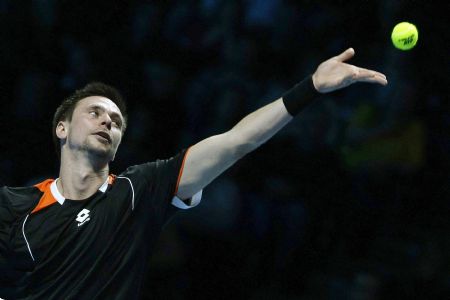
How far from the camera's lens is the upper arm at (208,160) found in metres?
2.57

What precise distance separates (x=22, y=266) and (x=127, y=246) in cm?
46

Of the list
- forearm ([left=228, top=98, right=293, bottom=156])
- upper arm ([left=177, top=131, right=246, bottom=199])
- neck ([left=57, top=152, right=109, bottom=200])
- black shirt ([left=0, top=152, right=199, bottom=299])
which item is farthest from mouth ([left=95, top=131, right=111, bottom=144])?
forearm ([left=228, top=98, right=293, bottom=156])

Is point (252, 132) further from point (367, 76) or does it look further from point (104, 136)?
point (104, 136)

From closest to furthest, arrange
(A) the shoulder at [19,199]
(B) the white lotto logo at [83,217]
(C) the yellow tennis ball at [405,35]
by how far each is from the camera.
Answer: (B) the white lotto logo at [83,217], (A) the shoulder at [19,199], (C) the yellow tennis ball at [405,35]

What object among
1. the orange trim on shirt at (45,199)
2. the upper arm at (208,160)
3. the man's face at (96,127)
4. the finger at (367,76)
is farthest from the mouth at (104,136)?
the finger at (367,76)

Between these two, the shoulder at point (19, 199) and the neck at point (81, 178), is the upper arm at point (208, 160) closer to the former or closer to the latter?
the neck at point (81, 178)

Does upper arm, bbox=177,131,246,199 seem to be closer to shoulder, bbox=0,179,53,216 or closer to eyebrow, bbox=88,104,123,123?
eyebrow, bbox=88,104,123,123

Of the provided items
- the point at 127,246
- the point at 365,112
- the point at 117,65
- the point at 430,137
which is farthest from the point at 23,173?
the point at 430,137

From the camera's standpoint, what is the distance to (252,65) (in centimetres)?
469

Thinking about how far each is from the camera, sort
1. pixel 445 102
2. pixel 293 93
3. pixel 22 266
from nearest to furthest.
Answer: pixel 293 93 → pixel 22 266 → pixel 445 102

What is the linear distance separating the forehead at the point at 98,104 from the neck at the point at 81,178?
0.28 meters

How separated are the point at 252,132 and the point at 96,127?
84 cm

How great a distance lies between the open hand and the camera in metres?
2.36

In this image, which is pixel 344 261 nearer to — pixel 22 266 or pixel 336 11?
pixel 336 11
